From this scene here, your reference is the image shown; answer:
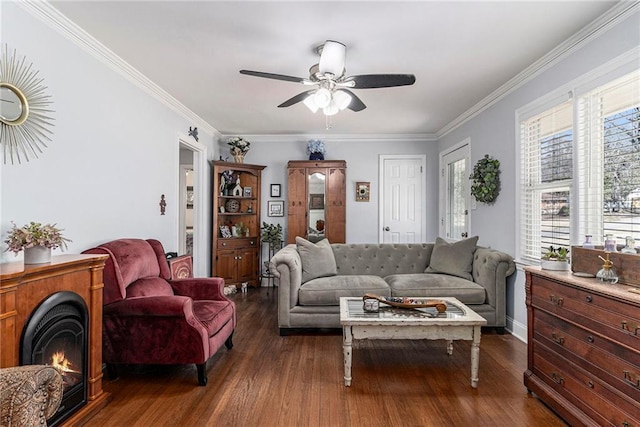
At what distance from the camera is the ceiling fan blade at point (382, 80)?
2.36 m

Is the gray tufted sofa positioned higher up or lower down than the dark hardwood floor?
higher up

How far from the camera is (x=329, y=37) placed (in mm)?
2465

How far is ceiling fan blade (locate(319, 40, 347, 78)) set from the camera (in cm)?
229

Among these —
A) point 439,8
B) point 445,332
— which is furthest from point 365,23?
point 445,332

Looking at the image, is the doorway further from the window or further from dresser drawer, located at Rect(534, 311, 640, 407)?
dresser drawer, located at Rect(534, 311, 640, 407)

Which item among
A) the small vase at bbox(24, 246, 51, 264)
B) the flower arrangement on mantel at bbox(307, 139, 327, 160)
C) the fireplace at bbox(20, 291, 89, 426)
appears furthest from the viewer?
the flower arrangement on mantel at bbox(307, 139, 327, 160)

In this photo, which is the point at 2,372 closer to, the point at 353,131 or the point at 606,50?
the point at 606,50

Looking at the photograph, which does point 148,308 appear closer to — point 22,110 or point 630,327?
point 22,110

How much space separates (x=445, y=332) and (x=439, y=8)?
7.03 ft

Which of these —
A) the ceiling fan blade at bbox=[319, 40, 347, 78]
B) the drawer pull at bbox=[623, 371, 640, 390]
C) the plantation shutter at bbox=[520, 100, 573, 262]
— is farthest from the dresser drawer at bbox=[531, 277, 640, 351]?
the ceiling fan blade at bbox=[319, 40, 347, 78]

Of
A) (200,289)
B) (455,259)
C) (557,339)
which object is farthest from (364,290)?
(557,339)

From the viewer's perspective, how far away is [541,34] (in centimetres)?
244

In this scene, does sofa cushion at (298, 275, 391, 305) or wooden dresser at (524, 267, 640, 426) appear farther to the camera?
sofa cushion at (298, 275, 391, 305)

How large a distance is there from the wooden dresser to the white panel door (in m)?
3.40
